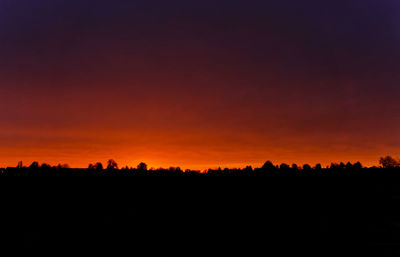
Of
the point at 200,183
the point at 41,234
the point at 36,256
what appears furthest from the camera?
the point at 200,183

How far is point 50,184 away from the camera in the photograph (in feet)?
34.3

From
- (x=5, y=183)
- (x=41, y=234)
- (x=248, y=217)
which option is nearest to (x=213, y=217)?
(x=248, y=217)

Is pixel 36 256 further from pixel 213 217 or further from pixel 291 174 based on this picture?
pixel 291 174

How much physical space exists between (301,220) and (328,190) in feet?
5.80

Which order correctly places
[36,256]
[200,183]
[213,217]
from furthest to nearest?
1. [200,183]
2. [213,217]
3. [36,256]

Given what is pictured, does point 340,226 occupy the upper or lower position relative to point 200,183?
lower

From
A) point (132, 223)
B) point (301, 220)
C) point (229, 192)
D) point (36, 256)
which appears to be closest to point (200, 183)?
point (229, 192)

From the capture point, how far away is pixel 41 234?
8.96m

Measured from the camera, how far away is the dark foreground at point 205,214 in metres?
8.95

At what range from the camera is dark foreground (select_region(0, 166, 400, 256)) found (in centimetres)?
895

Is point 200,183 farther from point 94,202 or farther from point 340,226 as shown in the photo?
point 340,226

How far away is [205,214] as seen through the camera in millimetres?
10219

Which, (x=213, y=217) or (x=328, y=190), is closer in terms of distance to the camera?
(x=213, y=217)

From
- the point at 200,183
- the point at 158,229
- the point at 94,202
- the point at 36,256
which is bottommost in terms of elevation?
the point at 36,256
